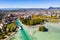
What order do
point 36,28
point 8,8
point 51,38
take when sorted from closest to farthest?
point 51,38, point 8,8, point 36,28

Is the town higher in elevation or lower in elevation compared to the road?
higher

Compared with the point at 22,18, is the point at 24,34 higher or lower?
lower

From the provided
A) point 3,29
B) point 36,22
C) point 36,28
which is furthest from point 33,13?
point 3,29

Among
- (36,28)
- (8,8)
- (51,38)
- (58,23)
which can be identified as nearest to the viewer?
(51,38)

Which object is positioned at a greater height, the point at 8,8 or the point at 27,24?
the point at 8,8

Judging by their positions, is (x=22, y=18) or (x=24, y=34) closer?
(x=24, y=34)

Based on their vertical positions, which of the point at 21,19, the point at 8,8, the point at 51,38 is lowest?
the point at 51,38

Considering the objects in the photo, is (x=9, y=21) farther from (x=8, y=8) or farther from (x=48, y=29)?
(x=48, y=29)

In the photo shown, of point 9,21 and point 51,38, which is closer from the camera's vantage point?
point 51,38

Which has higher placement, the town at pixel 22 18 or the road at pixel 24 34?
the town at pixel 22 18
